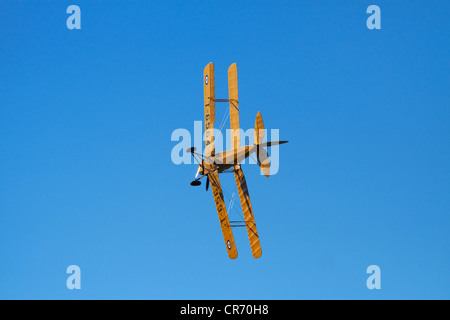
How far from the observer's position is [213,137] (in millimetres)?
53781

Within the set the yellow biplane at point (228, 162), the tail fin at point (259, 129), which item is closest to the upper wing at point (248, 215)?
the yellow biplane at point (228, 162)

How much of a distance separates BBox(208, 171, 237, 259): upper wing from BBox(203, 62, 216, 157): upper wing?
2.73m

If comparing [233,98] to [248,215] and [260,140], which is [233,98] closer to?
[260,140]

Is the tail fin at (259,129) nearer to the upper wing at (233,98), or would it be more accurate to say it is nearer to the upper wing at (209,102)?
the upper wing at (233,98)

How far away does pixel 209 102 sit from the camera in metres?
54.8

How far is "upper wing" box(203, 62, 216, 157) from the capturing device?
54.0 metres

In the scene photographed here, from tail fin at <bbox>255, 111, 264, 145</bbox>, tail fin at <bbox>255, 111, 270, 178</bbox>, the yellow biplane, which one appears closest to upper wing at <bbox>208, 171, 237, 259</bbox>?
the yellow biplane

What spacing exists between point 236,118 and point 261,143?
13.9 feet

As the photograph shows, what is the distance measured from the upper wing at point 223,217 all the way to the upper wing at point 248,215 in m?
1.27

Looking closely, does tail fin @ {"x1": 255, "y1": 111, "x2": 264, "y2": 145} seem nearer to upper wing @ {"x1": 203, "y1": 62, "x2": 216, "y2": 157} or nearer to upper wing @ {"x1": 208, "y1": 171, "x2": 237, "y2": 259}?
upper wing @ {"x1": 203, "y1": 62, "x2": 216, "y2": 157}

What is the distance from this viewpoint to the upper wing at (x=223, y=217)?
53781 millimetres

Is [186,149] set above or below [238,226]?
above
